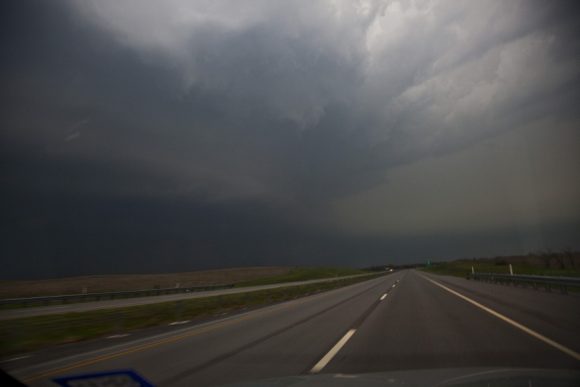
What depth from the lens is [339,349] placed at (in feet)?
32.0

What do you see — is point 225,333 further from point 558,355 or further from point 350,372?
point 558,355

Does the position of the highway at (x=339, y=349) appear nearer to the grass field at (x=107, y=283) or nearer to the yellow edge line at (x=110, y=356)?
the yellow edge line at (x=110, y=356)

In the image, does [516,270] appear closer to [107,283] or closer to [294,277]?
[294,277]

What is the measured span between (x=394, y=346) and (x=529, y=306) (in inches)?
369

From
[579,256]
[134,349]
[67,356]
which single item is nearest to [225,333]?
[134,349]

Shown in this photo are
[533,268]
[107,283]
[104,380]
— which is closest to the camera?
[104,380]

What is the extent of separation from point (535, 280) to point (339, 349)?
2073 cm

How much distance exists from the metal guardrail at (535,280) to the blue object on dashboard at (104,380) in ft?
68.0

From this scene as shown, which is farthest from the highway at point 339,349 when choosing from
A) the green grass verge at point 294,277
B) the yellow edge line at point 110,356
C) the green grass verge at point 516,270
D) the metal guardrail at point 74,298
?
the green grass verge at point 294,277

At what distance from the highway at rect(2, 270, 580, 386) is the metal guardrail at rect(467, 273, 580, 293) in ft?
20.3

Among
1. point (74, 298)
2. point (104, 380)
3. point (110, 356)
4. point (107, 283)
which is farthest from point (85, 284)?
point (104, 380)

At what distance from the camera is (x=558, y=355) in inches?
312

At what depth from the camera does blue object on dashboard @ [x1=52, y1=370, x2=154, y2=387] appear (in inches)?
154

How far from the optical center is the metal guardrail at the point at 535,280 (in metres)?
20.9
